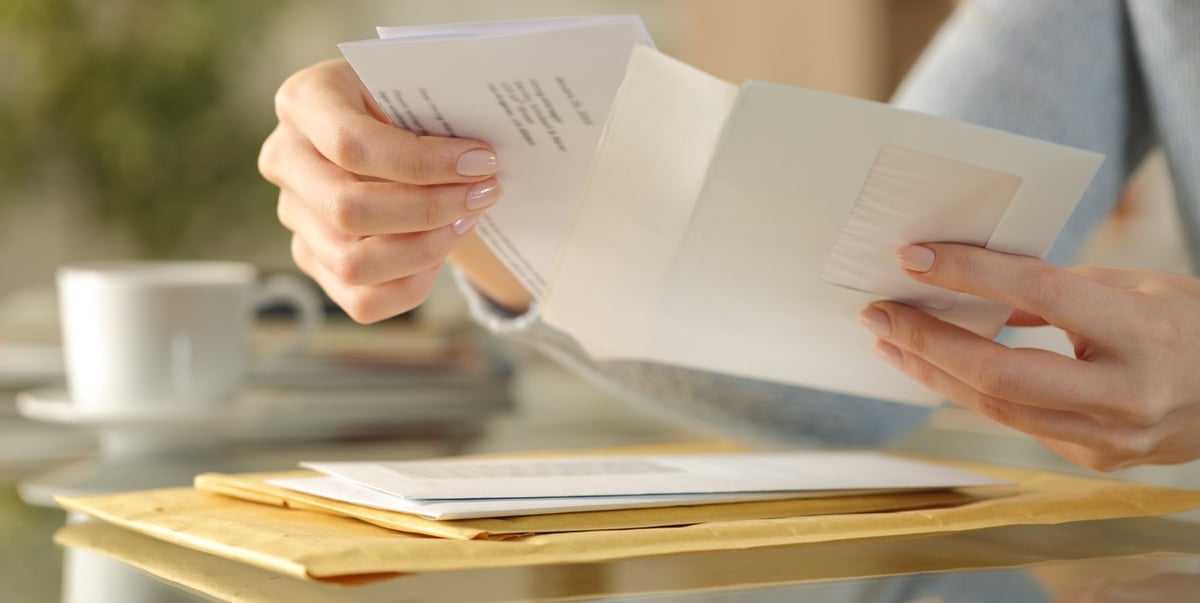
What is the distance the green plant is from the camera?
128 inches

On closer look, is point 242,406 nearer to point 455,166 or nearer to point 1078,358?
point 455,166

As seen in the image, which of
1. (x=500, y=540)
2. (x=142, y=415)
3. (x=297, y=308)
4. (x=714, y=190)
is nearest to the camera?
(x=500, y=540)

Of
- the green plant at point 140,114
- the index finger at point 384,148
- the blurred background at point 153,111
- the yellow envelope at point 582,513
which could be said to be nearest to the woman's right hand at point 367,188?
the index finger at point 384,148

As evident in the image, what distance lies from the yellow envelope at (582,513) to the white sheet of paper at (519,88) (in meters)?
0.16

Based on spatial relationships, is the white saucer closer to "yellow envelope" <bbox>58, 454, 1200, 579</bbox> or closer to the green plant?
"yellow envelope" <bbox>58, 454, 1200, 579</bbox>

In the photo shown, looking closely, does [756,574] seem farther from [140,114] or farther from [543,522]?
[140,114]

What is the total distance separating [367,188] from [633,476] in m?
0.16

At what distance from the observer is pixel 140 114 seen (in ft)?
10.7

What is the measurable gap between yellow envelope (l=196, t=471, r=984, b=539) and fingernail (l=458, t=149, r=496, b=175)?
142 millimetres

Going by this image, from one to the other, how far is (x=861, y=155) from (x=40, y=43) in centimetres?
331

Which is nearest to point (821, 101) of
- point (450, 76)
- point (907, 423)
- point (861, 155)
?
point (861, 155)

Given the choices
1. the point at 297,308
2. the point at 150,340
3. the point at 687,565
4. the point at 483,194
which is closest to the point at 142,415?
the point at 150,340

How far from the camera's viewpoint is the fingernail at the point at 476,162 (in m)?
0.47

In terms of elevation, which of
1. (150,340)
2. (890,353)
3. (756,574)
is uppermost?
(150,340)
